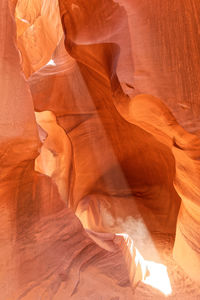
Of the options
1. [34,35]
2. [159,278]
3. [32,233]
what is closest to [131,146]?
[159,278]

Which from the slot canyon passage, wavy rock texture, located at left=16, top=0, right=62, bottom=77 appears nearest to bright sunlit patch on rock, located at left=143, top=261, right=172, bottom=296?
the slot canyon passage

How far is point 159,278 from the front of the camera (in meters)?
1.88

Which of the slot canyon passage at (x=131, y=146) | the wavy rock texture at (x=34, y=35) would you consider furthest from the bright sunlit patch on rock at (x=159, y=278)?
the wavy rock texture at (x=34, y=35)

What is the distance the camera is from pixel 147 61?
1.44 meters

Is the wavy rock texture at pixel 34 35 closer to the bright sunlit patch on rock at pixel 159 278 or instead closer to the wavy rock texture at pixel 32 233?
the wavy rock texture at pixel 32 233

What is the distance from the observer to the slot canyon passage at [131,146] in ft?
4.06

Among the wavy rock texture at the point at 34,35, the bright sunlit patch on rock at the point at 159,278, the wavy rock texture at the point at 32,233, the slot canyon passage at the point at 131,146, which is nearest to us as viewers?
the wavy rock texture at the point at 32,233

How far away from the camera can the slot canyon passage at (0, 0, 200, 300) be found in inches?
48.7

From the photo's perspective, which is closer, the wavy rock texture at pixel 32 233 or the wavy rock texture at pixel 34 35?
the wavy rock texture at pixel 32 233

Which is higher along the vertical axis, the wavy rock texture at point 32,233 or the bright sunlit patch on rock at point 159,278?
the wavy rock texture at point 32,233

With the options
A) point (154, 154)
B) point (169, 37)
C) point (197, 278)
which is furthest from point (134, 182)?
point (169, 37)

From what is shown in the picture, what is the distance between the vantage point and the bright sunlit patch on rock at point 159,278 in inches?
69.8

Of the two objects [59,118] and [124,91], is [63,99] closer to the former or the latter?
[59,118]

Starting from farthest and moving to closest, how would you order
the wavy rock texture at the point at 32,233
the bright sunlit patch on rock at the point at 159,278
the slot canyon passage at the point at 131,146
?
the bright sunlit patch on rock at the point at 159,278 → the slot canyon passage at the point at 131,146 → the wavy rock texture at the point at 32,233
